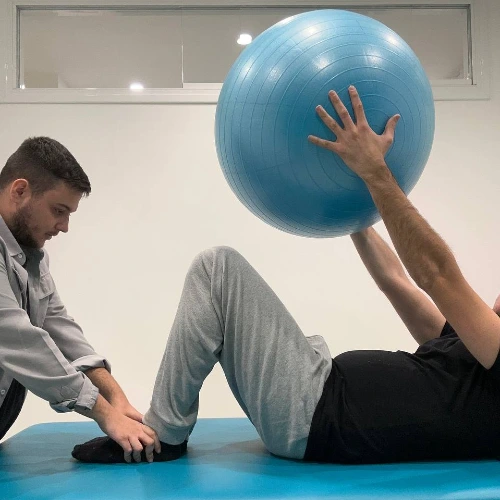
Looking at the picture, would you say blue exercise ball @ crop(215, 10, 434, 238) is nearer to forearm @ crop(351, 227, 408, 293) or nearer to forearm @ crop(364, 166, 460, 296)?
forearm @ crop(364, 166, 460, 296)

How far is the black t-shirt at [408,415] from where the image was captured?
1665 mm

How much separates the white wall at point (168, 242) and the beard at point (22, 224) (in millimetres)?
1681

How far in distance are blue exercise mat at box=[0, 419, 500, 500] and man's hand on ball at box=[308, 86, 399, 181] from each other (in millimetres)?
712

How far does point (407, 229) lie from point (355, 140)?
25 cm

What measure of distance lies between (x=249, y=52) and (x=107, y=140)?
2.20 m

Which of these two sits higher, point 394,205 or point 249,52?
point 249,52

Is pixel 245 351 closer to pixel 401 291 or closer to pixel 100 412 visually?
pixel 100 412

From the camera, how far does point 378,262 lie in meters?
2.15

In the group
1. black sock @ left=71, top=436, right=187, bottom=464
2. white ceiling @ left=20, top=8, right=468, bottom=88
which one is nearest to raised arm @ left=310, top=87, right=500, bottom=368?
black sock @ left=71, top=436, right=187, bottom=464

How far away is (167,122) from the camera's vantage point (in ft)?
12.4

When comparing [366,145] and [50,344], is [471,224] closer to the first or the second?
[366,145]

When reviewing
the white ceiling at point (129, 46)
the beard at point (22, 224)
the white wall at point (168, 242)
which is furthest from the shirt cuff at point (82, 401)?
the white ceiling at point (129, 46)

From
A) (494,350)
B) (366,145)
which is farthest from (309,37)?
(494,350)

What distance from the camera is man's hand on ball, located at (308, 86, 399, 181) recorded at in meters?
1.57
